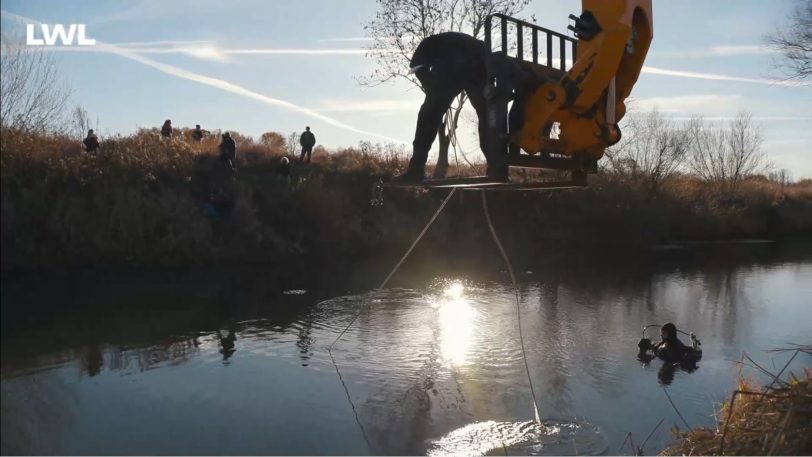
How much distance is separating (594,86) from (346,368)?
244 inches

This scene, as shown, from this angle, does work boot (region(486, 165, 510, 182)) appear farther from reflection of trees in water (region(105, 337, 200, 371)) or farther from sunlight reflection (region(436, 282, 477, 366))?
reflection of trees in water (region(105, 337, 200, 371))

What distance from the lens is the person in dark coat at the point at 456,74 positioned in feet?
18.9

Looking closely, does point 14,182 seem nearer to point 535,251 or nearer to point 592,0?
point 592,0

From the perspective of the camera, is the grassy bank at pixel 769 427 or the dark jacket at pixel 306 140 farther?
the dark jacket at pixel 306 140

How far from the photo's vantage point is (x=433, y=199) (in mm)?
29312

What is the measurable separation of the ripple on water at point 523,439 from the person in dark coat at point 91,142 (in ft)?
48.1

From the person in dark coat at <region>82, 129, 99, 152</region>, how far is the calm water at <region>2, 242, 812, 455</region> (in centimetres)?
431

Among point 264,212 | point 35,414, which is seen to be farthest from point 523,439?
point 264,212

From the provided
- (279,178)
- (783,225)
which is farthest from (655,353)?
(783,225)

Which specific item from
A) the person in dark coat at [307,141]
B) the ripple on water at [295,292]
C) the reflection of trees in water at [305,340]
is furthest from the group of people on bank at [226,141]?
the reflection of trees in water at [305,340]

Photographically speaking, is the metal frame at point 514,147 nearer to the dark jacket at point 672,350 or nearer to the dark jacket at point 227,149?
the dark jacket at point 672,350

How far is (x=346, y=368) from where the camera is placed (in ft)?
34.1

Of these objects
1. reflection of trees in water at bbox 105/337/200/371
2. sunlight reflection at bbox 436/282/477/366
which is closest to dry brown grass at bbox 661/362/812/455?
sunlight reflection at bbox 436/282/477/366

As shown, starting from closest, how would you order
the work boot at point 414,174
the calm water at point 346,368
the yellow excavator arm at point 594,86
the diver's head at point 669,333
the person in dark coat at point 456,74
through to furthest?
the yellow excavator arm at point 594,86 < the person in dark coat at point 456,74 < the work boot at point 414,174 < the calm water at point 346,368 < the diver's head at point 669,333
